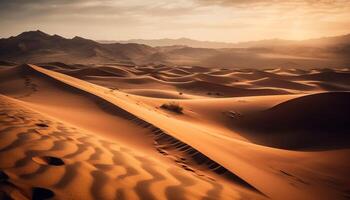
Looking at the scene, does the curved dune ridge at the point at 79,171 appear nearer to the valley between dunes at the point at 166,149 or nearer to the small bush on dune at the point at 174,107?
the valley between dunes at the point at 166,149

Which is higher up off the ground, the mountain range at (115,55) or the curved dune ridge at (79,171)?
the mountain range at (115,55)

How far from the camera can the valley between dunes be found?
Answer: 3.31 m

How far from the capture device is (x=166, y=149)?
19.0 feet

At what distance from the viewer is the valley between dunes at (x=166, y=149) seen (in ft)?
10.9

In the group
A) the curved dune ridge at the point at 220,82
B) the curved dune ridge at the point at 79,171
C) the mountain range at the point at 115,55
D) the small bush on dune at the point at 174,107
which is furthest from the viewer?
the mountain range at the point at 115,55

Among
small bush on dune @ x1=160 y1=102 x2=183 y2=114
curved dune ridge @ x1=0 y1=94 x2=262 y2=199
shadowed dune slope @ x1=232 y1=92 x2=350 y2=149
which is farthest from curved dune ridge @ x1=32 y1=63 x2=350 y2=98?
curved dune ridge @ x1=0 y1=94 x2=262 y2=199

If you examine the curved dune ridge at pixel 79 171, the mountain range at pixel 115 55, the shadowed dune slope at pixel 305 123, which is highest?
the mountain range at pixel 115 55

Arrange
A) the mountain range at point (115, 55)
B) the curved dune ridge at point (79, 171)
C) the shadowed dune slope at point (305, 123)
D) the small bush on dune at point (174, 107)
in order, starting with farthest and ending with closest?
1. the mountain range at point (115, 55)
2. the small bush on dune at point (174, 107)
3. the shadowed dune slope at point (305, 123)
4. the curved dune ridge at point (79, 171)

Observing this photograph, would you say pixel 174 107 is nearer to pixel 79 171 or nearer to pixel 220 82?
pixel 79 171

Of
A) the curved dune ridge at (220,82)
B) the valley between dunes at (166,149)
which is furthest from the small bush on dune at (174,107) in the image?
the curved dune ridge at (220,82)

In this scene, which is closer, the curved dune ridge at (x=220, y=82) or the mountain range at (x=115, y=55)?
the curved dune ridge at (x=220, y=82)

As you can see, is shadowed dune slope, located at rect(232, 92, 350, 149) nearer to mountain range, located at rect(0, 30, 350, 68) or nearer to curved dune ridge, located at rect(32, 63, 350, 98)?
curved dune ridge, located at rect(32, 63, 350, 98)

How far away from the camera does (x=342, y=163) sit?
272 inches

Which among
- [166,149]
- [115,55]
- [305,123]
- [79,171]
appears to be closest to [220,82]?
[305,123]
